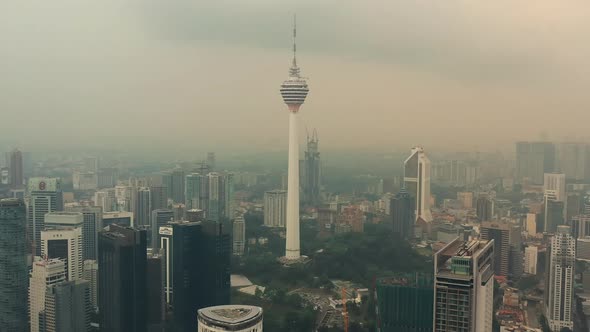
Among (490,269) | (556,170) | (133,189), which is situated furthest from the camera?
(133,189)

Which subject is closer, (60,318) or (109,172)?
(60,318)

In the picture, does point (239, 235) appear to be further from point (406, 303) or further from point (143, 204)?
point (406, 303)

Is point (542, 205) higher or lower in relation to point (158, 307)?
higher

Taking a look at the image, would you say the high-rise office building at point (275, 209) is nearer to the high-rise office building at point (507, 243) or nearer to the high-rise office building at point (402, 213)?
the high-rise office building at point (402, 213)

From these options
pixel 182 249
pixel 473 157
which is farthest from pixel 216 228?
pixel 473 157

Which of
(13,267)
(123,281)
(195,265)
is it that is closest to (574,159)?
(195,265)

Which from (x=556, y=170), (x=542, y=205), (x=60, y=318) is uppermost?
(x=556, y=170)

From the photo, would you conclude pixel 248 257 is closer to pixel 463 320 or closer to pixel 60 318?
pixel 60 318

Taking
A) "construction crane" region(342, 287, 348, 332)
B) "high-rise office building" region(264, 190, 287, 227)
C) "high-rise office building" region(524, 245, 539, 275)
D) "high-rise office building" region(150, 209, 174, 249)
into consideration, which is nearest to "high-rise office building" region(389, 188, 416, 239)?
"construction crane" region(342, 287, 348, 332)

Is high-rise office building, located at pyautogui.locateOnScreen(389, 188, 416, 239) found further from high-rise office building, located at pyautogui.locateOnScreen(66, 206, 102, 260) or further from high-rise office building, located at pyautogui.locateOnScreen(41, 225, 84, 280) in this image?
high-rise office building, located at pyautogui.locateOnScreen(41, 225, 84, 280)
